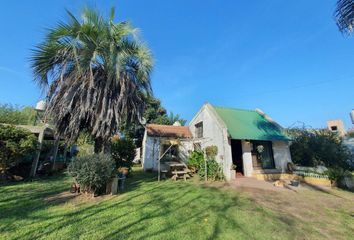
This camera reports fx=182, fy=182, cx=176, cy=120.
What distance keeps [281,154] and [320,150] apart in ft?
9.49

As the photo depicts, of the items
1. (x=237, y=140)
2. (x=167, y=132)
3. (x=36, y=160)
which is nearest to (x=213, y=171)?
(x=237, y=140)

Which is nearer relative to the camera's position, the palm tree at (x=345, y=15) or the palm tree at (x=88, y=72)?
the palm tree at (x=345, y=15)

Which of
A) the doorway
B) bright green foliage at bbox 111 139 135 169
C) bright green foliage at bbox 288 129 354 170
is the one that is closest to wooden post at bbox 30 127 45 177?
bright green foliage at bbox 111 139 135 169

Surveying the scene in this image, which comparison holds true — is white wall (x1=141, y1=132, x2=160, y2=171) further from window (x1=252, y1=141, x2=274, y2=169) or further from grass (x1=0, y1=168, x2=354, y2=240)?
grass (x1=0, y1=168, x2=354, y2=240)

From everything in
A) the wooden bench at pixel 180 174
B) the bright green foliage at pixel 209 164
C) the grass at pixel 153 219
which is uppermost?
the bright green foliage at pixel 209 164

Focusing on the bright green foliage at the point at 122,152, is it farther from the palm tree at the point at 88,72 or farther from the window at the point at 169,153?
the window at the point at 169,153

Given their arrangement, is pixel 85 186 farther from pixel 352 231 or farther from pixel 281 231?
pixel 352 231

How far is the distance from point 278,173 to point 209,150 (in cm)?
558

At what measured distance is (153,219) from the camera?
531cm

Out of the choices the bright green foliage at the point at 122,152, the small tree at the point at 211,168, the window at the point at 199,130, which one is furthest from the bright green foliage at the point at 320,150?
the bright green foliage at the point at 122,152

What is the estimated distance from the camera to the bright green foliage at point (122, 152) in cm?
1249

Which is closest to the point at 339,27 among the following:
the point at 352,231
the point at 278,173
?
the point at 352,231

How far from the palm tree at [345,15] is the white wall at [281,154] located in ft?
32.8

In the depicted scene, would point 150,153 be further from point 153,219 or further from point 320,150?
point 320,150
